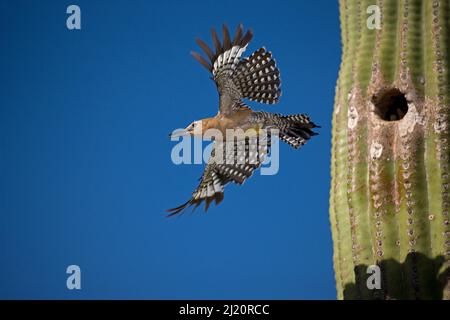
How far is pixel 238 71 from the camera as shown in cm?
780

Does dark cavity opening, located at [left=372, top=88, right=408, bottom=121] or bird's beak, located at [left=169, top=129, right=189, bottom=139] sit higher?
bird's beak, located at [left=169, top=129, right=189, bottom=139]

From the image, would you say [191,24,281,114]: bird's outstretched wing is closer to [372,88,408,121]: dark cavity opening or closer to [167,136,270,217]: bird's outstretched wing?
[167,136,270,217]: bird's outstretched wing

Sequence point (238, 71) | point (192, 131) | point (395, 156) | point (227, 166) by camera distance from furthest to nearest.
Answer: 1. point (238, 71)
2. point (192, 131)
3. point (227, 166)
4. point (395, 156)

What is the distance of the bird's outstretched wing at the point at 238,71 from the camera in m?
7.64

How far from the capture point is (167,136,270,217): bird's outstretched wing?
7.16 m

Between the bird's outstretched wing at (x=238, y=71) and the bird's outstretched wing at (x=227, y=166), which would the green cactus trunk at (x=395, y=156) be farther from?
the bird's outstretched wing at (x=238, y=71)

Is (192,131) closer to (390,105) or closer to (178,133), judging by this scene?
(178,133)

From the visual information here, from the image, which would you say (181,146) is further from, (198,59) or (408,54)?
(408,54)

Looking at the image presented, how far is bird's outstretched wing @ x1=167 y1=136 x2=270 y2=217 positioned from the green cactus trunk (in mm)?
1223

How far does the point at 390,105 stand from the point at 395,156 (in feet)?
1.63

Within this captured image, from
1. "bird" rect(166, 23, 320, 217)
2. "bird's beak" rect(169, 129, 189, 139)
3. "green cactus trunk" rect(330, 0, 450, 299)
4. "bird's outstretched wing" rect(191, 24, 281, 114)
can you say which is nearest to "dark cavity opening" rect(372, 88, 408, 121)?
"green cactus trunk" rect(330, 0, 450, 299)

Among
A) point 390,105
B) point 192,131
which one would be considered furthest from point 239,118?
point 390,105
